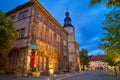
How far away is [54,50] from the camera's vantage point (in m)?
30.7

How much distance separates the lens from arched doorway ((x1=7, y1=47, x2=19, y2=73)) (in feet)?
71.5

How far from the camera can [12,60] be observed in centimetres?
2244

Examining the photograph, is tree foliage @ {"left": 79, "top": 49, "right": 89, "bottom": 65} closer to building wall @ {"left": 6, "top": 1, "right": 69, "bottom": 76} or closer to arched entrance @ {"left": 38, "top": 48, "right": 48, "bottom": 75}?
building wall @ {"left": 6, "top": 1, "right": 69, "bottom": 76}

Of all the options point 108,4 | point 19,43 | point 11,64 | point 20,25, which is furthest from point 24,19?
point 108,4

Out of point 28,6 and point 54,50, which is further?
point 54,50

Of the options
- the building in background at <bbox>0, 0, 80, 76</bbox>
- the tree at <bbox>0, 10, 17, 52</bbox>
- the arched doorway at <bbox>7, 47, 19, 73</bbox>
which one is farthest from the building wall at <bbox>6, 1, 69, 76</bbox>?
the tree at <bbox>0, 10, 17, 52</bbox>

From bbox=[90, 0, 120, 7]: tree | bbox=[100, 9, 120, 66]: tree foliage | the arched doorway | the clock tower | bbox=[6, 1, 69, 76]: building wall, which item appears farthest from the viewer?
the clock tower

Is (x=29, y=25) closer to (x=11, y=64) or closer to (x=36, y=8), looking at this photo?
(x=36, y=8)

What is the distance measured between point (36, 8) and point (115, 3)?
72.6 ft

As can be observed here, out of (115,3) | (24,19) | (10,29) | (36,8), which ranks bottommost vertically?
(115,3)

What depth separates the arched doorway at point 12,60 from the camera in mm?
21792

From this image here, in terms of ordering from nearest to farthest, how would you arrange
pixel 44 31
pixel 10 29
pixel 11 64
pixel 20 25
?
pixel 10 29 < pixel 11 64 < pixel 20 25 < pixel 44 31

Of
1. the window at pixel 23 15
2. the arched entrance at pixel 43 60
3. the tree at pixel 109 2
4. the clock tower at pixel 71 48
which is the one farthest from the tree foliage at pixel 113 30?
the clock tower at pixel 71 48

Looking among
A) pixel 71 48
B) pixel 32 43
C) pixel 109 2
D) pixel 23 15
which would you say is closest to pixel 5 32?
pixel 32 43
